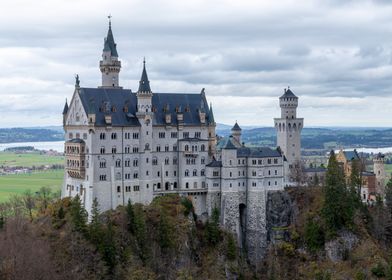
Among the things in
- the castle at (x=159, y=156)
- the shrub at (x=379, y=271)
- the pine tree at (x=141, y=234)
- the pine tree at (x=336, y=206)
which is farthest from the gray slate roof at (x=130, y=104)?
the shrub at (x=379, y=271)

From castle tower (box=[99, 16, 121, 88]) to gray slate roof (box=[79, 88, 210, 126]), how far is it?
19.4ft

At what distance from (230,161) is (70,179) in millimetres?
27898

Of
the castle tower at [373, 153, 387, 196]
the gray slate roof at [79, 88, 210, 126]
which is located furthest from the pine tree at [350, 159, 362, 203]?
the gray slate roof at [79, 88, 210, 126]

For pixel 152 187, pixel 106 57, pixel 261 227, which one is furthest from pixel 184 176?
pixel 106 57

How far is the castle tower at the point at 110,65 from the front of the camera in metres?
118

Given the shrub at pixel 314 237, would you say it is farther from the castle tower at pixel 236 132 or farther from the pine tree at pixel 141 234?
the pine tree at pixel 141 234

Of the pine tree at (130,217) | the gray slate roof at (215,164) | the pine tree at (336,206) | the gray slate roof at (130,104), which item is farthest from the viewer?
the gray slate roof at (215,164)

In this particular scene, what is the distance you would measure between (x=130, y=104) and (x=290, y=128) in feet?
118

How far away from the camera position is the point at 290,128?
131m

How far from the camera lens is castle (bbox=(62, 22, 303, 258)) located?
10662 centimetres

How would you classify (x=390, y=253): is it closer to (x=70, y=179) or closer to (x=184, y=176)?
(x=184, y=176)

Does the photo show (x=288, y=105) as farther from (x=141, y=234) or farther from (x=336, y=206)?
(x=141, y=234)

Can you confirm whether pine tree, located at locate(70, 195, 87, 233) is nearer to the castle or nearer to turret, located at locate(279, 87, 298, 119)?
the castle

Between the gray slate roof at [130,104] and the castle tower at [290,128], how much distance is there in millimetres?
18461
